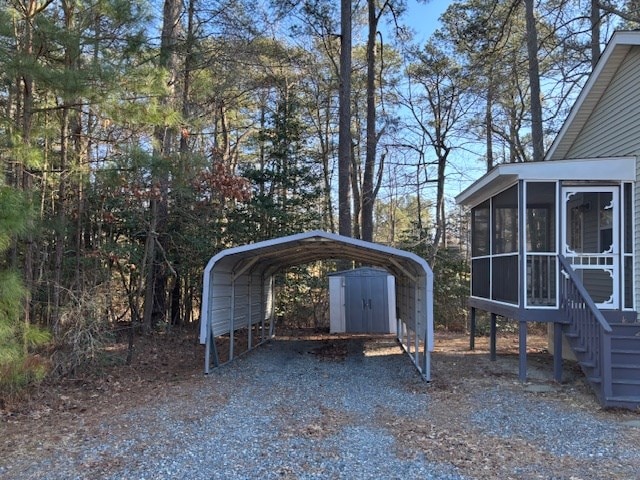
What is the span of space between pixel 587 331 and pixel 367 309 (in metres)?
8.53

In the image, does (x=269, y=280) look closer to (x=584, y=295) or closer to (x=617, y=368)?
(x=584, y=295)

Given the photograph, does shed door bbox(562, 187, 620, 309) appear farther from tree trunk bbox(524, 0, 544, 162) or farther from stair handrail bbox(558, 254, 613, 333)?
tree trunk bbox(524, 0, 544, 162)

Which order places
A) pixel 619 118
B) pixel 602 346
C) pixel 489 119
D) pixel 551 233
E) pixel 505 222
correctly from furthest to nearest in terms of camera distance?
pixel 489 119 < pixel 551 233 < pixel 505 222 < pixel 619 118 < pixel 602 346

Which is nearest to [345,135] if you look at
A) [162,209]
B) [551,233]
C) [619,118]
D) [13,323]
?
[162,209]

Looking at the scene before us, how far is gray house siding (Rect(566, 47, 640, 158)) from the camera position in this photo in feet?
27.9

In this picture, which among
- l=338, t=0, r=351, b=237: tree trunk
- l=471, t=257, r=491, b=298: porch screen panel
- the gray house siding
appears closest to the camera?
the gray house siding

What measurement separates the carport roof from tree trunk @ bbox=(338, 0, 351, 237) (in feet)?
12.2

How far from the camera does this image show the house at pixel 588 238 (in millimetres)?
6898

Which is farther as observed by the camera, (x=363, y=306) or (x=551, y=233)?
(x=363, y=306)

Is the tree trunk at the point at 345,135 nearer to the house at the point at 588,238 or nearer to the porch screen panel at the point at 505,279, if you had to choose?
the house at the point at 588,238

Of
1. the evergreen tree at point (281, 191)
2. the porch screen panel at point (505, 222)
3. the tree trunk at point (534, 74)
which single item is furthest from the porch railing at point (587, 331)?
the tree trunk at point (534, 74)

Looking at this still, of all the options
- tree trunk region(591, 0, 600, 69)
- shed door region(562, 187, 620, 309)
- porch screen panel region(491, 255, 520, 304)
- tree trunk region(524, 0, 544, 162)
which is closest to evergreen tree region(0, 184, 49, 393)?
porch screen panel region(491, 255, 520, 304)

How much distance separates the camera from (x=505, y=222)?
31.4 feet

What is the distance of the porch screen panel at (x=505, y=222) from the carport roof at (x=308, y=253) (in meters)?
1.66
